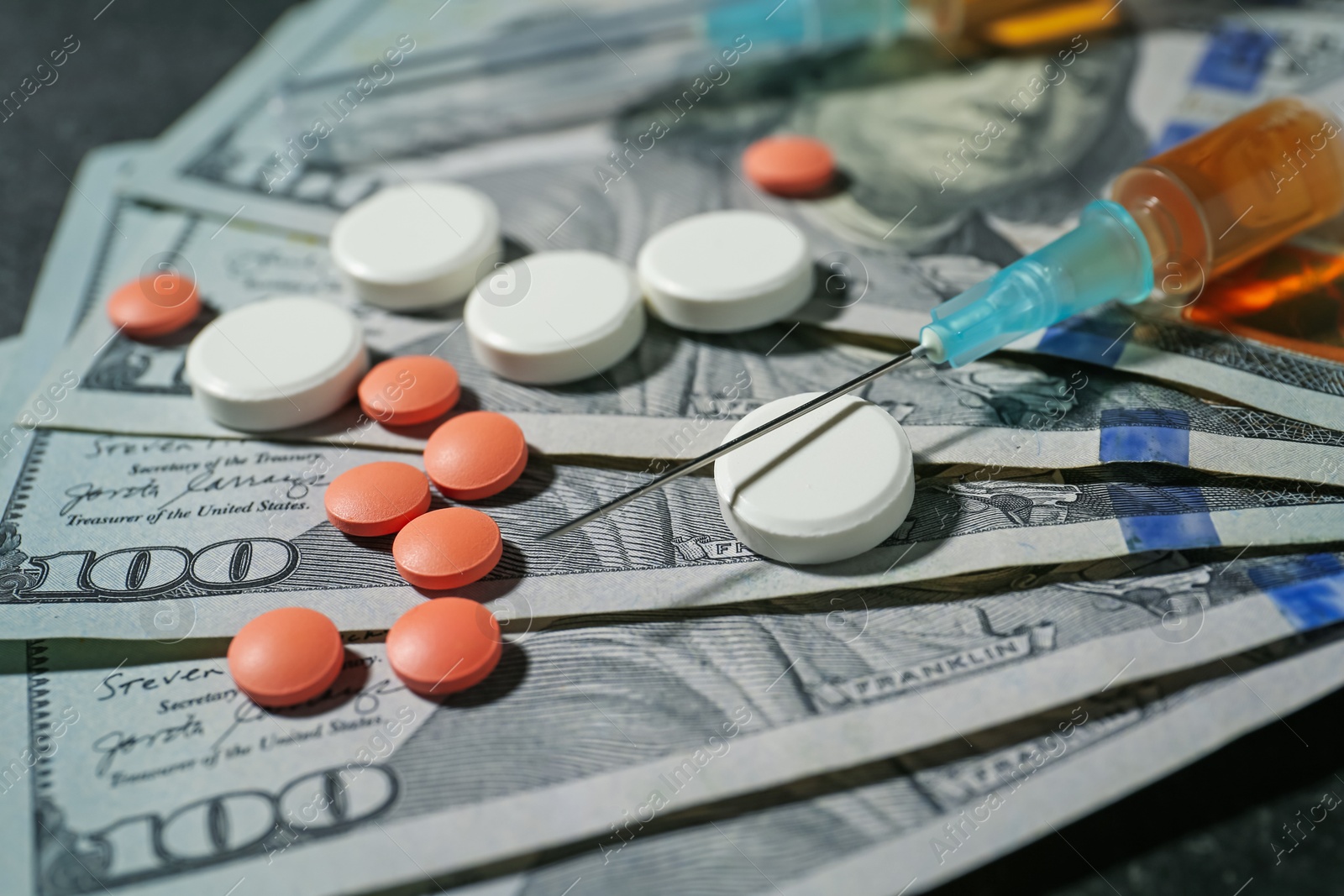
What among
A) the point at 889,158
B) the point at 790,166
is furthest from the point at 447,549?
the point at 889,158

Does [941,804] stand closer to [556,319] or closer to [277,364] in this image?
[556,319]

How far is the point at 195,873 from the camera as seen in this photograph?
0.80 meters

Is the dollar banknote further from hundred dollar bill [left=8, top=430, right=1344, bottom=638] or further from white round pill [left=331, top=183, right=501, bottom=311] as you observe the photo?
hundred dollar bill [left=8, top=430, right=1344, bottom=638]

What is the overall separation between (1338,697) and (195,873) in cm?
96

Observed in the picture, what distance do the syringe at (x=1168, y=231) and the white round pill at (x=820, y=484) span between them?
0.07 ft

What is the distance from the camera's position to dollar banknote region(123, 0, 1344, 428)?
1.31 metres

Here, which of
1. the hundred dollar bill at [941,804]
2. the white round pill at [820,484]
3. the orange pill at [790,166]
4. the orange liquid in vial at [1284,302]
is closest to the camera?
the hundred dollar bill at [941,804]

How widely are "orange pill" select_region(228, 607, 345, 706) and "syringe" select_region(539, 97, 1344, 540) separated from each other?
222 millimetres

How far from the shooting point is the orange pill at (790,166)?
1.40 m

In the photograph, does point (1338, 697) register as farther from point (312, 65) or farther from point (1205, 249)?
point (312, 65)

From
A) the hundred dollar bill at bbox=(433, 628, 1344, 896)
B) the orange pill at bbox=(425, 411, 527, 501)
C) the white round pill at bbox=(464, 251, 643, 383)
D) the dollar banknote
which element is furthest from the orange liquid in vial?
the orange pill at bbox=(425, 411, 527, 501)

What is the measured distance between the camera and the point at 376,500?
100 centimetres

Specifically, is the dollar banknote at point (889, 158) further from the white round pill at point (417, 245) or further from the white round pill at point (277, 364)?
the white round pill at point (277, 364)

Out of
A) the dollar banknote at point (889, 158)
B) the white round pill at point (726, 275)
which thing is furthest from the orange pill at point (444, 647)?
the dollar banknote at point (889, 158)
